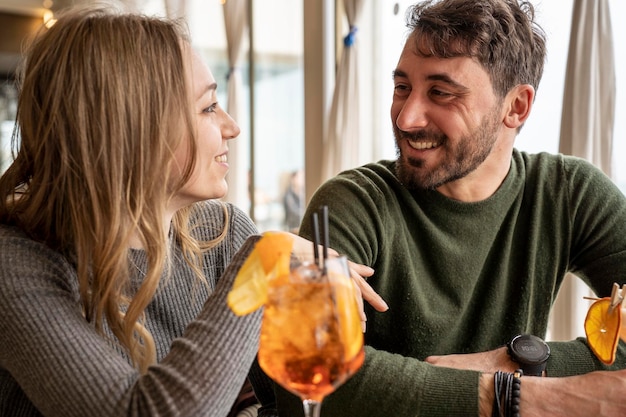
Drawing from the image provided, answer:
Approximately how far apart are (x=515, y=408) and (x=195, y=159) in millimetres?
784

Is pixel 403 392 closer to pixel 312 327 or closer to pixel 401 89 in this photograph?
pixel 312 327

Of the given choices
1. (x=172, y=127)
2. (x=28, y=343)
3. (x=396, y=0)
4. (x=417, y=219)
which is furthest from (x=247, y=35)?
(x=28, y=343)

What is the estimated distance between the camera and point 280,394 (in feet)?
4.63

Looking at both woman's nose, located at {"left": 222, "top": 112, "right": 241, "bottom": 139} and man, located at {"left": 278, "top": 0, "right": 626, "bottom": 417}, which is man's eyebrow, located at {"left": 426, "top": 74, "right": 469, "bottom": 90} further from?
woman's nose, located at {"left": 222, "top": 112, "right": 241, "bottom": 139}

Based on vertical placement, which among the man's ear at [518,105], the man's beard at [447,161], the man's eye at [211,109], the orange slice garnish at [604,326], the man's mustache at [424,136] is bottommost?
the orange slice garnish at [604,326]

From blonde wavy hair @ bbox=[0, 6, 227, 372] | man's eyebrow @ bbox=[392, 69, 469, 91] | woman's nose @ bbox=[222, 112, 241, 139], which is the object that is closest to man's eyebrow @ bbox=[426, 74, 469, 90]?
man's eyebrow @ bbox=[392, 69, 469, 91]

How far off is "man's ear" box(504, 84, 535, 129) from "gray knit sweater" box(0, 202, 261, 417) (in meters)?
1.02

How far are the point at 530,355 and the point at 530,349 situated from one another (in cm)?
2

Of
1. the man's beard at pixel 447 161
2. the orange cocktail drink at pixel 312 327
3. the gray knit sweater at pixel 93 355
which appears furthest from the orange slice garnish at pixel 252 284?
the man's beard at pixel 447 161

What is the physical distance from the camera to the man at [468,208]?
1690 mm

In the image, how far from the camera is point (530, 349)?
59.2 inches

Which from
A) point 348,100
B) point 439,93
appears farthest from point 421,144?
point 348,100

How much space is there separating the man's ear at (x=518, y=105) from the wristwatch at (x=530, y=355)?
2.13ft

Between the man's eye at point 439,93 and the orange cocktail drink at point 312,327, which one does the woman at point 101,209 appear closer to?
the orange cocktail drink at point 312,327
